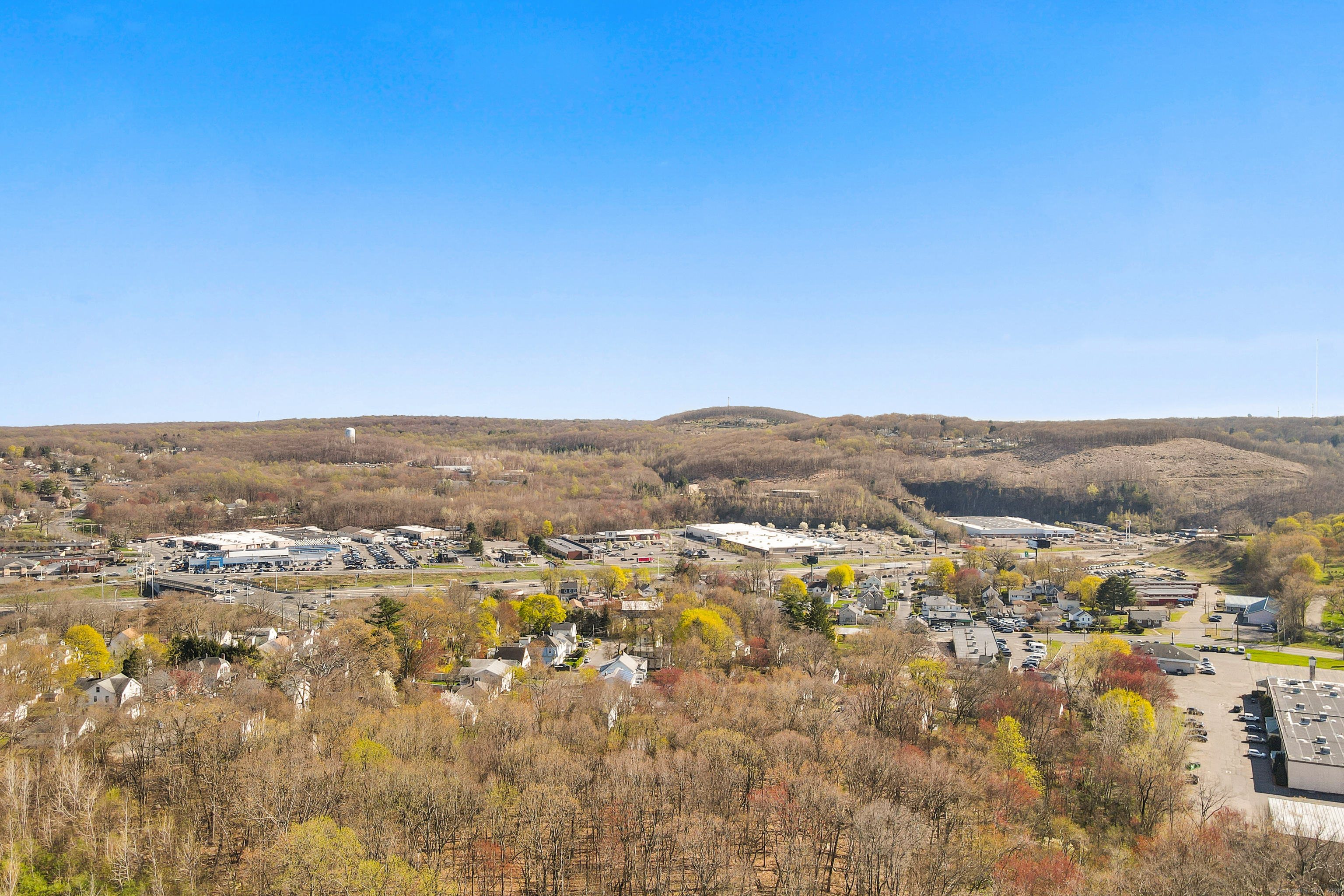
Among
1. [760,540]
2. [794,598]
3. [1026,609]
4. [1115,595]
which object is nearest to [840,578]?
[794,598]

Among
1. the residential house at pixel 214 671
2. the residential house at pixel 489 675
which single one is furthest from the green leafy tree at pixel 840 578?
the residential house at pixel 214 671

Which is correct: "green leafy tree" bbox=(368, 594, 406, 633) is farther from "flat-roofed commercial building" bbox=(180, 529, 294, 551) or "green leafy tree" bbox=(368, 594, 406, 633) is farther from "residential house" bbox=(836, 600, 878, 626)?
"flat-roofed commercial building" bbox=(180, 529, 294, 551)

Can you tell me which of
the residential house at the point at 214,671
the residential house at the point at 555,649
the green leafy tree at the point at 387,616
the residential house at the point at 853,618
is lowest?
the residential house at the point at 555,649

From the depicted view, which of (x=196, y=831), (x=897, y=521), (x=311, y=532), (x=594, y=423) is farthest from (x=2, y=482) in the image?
(x=594, y=423)

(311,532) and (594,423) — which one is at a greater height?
(594,423)

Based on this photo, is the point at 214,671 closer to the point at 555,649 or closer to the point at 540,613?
the point at 555,649

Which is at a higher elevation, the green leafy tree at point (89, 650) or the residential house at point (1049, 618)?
the green leafy tree at point (89, 650)

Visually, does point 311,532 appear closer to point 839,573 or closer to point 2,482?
point 2,482

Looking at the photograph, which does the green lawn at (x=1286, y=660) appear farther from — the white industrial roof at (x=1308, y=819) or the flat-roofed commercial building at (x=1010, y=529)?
the flat-roofed commercial building at (x=1010, y=529)
